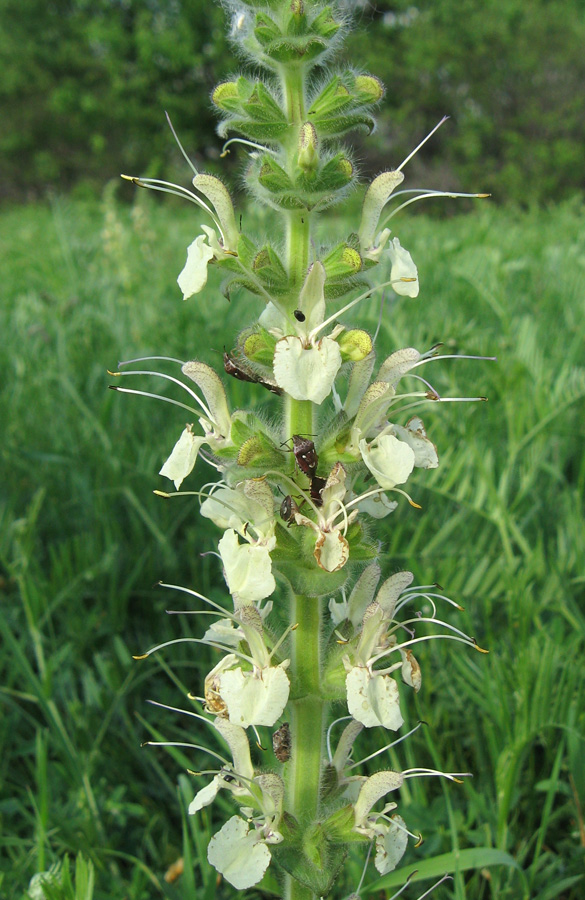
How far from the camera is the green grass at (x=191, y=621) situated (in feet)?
5.61

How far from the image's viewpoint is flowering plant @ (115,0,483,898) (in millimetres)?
1253

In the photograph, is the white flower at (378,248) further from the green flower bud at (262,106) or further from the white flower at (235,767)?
the white flower at (235,767)

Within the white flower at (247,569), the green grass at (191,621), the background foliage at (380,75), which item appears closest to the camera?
the white flower at (247,569)

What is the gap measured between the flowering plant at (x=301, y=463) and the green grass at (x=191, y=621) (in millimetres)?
244

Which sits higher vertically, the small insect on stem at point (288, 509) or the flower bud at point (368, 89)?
the flower bud at point (368, 89)

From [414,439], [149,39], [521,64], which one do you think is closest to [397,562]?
[414,439]

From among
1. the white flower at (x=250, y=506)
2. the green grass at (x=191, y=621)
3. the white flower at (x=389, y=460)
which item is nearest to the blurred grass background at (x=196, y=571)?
the green grass at (x=191, y=621)

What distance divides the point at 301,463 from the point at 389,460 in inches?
5.8

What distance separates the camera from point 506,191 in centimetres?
2527

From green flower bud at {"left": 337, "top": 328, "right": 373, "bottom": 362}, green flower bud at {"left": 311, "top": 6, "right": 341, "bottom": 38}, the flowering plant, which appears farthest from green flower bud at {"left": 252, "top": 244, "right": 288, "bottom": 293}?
green flower bud at {"left": 311, "top": 6, "right": 341, "bottom": 38}

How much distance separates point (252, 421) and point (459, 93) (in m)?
30.9

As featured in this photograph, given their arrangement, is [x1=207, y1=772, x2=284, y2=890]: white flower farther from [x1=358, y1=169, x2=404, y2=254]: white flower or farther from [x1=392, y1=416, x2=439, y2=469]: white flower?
[x1=358, y1=169, x2=404, y2=254]: white flower

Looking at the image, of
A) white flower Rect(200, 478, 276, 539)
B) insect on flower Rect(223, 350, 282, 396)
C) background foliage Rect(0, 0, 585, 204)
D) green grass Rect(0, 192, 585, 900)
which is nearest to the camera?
white flower Rect(200, 478, 276, 539)

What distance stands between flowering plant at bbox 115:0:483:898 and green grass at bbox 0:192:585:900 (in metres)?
0.24
